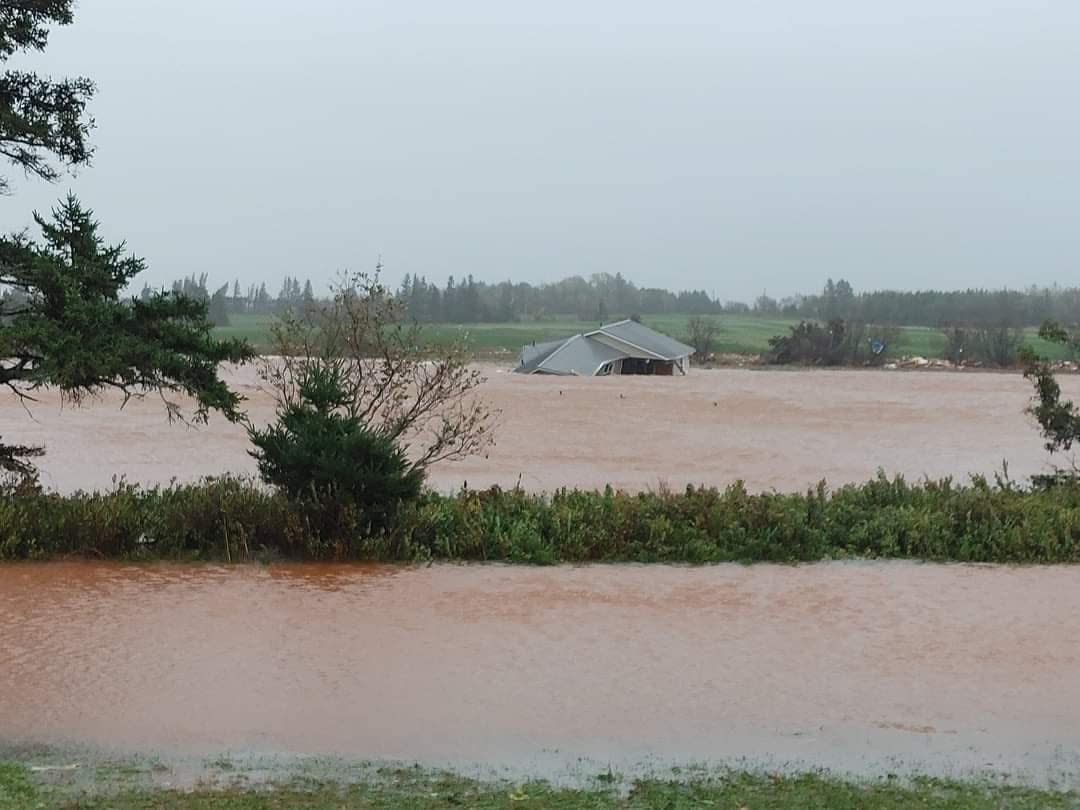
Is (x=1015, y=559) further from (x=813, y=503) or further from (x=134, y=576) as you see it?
(x=134, y=576)

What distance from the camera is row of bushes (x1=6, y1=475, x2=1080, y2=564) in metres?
11.5

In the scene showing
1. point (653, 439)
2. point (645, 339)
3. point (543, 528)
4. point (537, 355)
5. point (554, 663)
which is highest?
point (645, 339)

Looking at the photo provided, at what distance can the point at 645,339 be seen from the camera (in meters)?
71.6

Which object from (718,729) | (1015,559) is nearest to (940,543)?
(1015,559)

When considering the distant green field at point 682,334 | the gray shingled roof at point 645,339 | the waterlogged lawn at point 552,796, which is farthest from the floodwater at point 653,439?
the distant green field at point 682,334

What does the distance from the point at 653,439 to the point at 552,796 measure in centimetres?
2351

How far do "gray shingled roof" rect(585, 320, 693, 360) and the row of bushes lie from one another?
55.7 metres

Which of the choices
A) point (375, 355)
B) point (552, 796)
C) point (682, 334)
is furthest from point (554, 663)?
point (682, 334)

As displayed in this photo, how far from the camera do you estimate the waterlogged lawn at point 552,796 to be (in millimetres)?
4965

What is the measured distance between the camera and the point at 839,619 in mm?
9797

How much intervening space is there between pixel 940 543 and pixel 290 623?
6840 millimetres

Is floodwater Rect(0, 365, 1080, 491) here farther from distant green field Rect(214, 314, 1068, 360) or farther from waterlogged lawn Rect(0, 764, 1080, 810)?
distant green field Rect(214, 314, 1068, 360)

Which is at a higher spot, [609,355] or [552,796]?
[609,355]

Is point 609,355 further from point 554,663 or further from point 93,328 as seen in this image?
point 554,663
